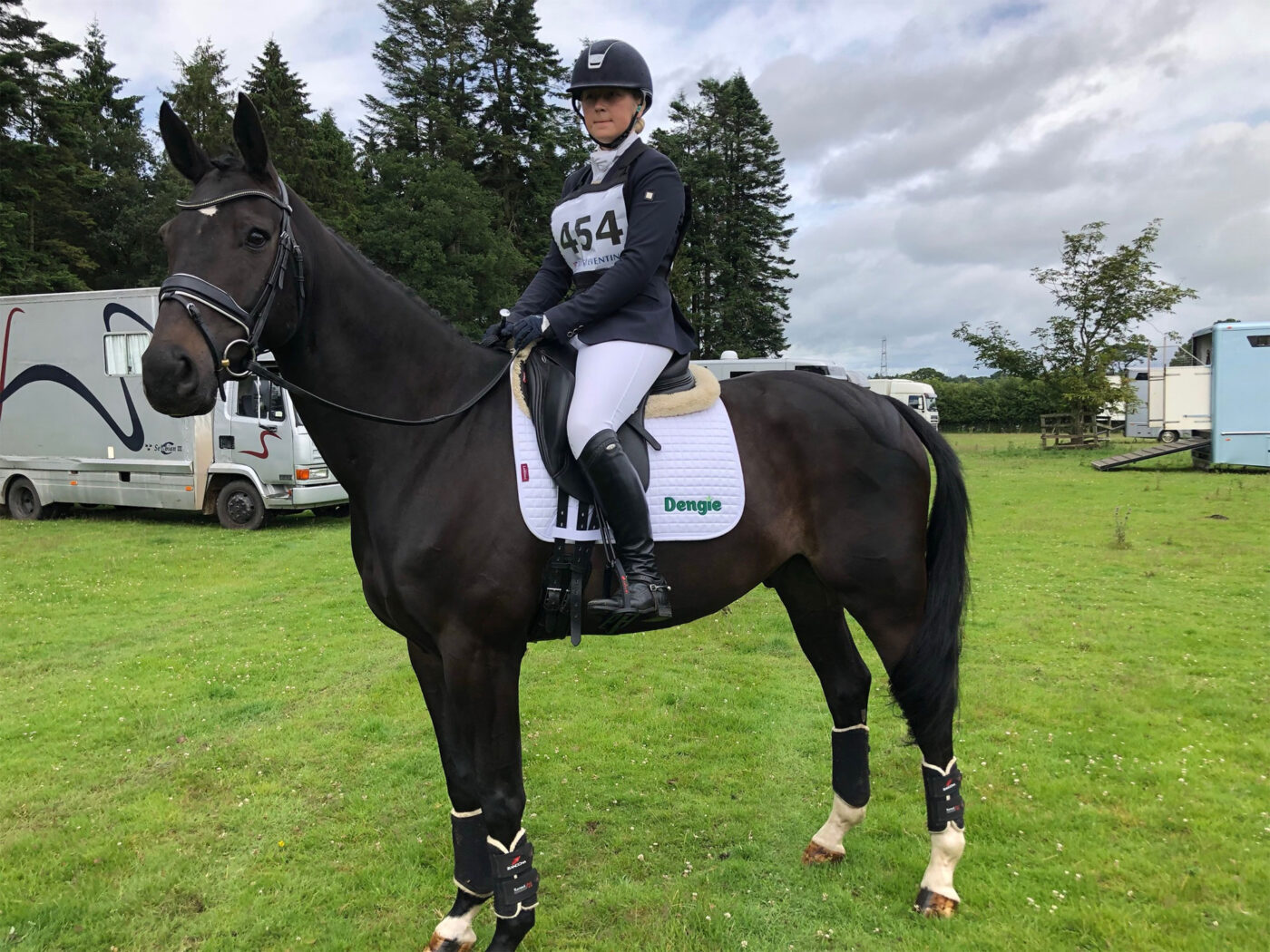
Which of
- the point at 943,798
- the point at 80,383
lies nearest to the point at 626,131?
the point at 943,798

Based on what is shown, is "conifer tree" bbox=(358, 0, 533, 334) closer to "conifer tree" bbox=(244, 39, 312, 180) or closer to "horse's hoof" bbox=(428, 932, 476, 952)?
"conifer tree" bbox=(244, 39, 312, 180)

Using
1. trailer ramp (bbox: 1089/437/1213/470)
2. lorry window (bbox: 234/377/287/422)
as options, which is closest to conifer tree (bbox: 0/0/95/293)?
lorry window (bbox: 234/377/287/422)

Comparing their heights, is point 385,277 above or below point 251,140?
below

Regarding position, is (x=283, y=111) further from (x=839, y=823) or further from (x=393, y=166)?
(x=839, y=823)

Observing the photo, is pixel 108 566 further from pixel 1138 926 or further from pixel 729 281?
pixel 729 281

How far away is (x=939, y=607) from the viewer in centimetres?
342

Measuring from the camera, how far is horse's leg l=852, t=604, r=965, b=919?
131 inches

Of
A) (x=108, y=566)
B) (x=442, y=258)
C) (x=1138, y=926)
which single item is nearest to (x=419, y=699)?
(x=1138, y=926)

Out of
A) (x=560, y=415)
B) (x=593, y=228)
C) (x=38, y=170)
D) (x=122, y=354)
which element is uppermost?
(x=38, y=170)

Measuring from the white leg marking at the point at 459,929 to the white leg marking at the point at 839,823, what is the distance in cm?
169

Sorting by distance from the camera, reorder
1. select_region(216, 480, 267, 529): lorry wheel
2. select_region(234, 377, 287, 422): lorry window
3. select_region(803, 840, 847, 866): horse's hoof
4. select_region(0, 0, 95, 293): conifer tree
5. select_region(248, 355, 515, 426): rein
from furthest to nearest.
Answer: select_region(0, 0, 95, 293): conifer tree
select_region(216, 480, 267, 529): lorry wheel
select_region(234, 377, 287, 422): lorry window
select_region(803, 840, 847, 866): horse's hoof
select_region(248, 355, 515, 426): rein

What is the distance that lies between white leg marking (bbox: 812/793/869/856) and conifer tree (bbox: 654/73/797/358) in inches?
1802

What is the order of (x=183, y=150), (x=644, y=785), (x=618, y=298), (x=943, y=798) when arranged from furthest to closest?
(x=644, y=785), (x=943, y=798), (x=618, y=298), (x=183, y=150)

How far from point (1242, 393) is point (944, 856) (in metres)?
24.2
